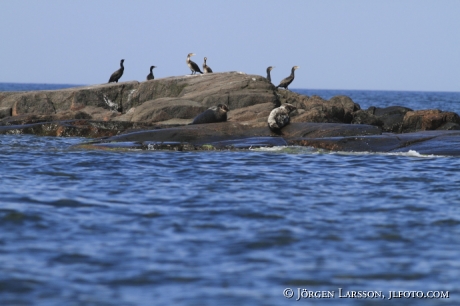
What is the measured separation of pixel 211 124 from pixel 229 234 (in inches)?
472

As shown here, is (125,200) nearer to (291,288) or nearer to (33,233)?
(33,233)

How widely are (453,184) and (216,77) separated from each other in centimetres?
1807

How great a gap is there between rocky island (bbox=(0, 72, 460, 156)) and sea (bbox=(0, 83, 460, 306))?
3.29 m

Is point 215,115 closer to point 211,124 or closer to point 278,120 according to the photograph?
point 211,124

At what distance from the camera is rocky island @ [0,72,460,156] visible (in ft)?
58.2

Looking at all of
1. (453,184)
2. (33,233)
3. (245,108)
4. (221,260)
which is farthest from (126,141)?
(221,260)

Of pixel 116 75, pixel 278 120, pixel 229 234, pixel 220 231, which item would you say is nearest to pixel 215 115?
pixel 278 120

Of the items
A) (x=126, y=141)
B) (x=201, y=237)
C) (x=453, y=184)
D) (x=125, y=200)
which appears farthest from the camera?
(x=126, y=141)

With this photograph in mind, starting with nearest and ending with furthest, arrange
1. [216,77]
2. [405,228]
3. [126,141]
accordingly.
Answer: [405,228], [126,141], [216,77]

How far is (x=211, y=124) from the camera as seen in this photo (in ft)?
66.2

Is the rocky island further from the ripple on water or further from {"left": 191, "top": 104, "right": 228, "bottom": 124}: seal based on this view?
the ripple on water

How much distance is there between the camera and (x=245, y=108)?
25.1 m

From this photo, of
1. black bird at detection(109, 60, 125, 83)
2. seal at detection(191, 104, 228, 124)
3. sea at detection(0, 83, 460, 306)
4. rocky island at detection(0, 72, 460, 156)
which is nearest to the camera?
sea at detection(0, 83, 460, 306)

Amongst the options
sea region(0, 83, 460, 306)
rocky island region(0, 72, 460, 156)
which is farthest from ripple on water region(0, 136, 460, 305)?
rocky island region(0, 72, 460, 156)
